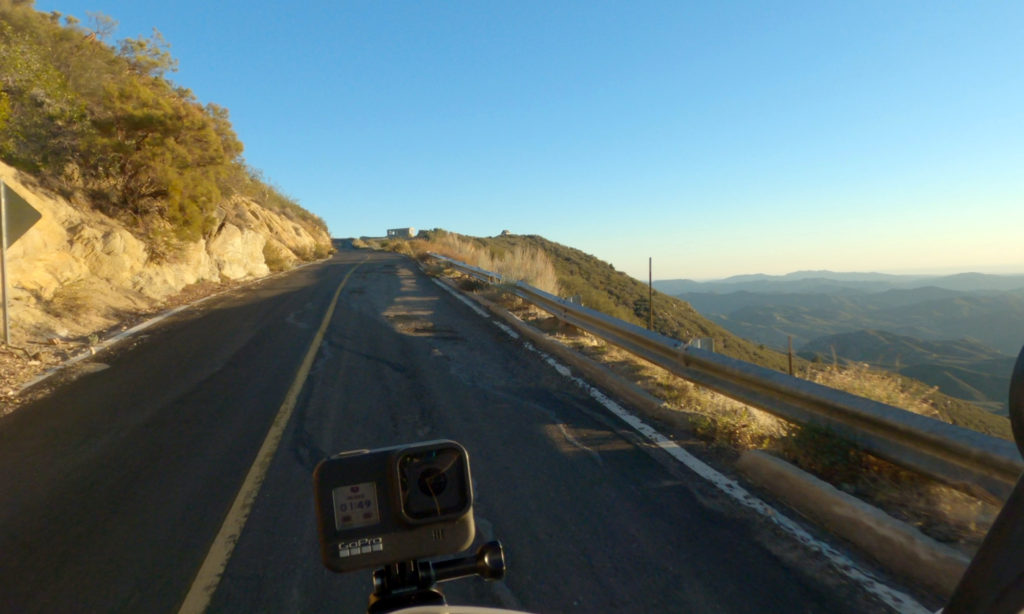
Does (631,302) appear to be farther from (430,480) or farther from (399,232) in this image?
(399,232)

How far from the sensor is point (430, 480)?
163 cm

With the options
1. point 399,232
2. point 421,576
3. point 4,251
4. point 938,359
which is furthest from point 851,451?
point 399,232

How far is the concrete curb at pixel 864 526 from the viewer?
315cm

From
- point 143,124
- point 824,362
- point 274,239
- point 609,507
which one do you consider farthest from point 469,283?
point 274,239

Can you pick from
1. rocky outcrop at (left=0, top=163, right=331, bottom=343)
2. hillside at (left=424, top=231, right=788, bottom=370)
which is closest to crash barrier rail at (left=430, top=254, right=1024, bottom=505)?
hillside at (left=424, top=231, right=788, bottom=370)

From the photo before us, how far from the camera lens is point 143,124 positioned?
1587cm

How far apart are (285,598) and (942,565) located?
3.48 metres

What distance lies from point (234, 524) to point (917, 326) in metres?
33.1

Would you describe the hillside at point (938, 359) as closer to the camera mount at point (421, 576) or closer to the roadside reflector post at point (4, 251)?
the camera mount at point (421, 576)

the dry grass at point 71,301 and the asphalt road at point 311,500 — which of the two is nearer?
the asphalt road at point 311,500

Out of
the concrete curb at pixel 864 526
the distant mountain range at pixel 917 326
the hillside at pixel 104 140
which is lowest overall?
the distant mountain range at pixel 917 326

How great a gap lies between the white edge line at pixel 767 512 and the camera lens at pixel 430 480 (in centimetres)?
271

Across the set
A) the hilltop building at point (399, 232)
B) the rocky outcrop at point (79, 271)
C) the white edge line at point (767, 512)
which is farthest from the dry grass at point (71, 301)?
the hilltop building at point (399, 232)

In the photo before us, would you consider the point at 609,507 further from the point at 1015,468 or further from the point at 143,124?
the point at 143,124
